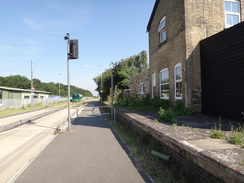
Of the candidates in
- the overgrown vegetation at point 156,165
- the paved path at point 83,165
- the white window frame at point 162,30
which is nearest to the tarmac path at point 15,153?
the paved path at point 83,165

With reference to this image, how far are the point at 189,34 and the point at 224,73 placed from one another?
266 centimetres

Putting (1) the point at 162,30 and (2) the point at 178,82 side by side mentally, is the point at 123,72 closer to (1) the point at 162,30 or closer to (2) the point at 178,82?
(1) the point at 162,30

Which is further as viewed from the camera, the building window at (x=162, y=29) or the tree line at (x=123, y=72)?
the tree line at (x=123, y=72)

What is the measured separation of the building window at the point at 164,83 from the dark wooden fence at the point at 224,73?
2.72 metres

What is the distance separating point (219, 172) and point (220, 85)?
5.74 metres

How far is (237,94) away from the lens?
253 inches

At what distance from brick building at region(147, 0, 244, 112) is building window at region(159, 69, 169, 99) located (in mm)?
59

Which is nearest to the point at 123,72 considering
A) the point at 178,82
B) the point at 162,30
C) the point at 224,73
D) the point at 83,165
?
the point at 162,30

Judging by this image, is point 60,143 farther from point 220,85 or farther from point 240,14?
point 240,14

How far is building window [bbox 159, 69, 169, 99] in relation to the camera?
11102 mm

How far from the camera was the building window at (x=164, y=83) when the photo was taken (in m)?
11.1

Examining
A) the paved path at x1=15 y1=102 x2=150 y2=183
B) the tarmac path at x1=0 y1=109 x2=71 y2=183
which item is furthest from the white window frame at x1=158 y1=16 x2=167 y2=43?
the tarmac path at x1=0 y1=109 x2=71 y2=183

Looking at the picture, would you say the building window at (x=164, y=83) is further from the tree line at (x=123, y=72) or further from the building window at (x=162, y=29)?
the tree line at (x=123, y=72)

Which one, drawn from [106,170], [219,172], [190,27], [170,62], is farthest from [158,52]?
[219,172]
